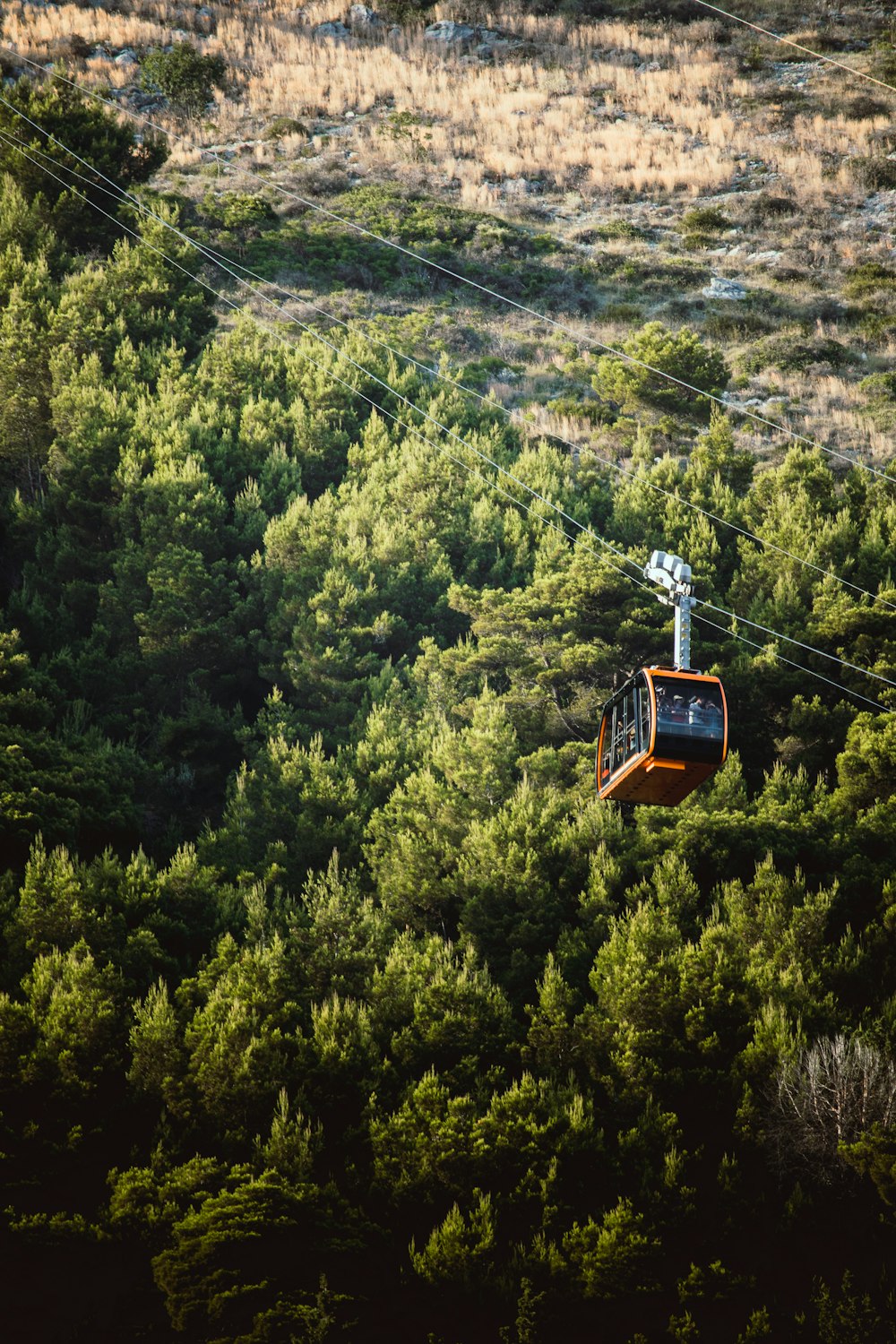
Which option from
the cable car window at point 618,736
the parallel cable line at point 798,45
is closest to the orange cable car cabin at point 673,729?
the cable car window at point 618,736

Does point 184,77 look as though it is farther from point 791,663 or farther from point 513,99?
point 791,663

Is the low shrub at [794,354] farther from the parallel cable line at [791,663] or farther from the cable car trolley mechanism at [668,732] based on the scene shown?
the cable car trolley mechanism at [668,732]

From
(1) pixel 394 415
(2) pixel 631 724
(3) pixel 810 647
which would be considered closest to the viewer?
(2) pixel 631 724

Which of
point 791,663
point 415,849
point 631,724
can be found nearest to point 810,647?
point 791,663

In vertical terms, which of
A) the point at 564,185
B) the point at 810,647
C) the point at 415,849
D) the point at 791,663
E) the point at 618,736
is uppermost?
the point at 564,185

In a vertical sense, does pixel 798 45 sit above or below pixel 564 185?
above

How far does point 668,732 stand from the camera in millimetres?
16859

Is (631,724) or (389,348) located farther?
(389,348)

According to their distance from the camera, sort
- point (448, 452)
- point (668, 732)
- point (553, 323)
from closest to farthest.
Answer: point (668, 732) < point (448, 452) < point (553, 323)

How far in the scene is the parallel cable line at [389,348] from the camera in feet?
94.7

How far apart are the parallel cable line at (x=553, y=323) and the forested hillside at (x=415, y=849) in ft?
1.43

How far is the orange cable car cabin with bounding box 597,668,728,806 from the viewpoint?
16.9 metres

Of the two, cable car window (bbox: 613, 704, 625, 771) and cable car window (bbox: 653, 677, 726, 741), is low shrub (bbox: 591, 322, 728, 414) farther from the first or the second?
cable car window (bbox: 653, 677, 726, 741)

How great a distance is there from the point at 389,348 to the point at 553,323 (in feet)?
29.2
